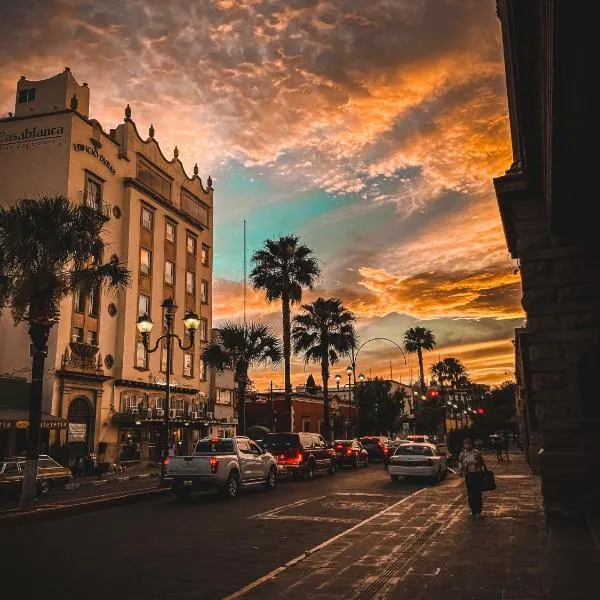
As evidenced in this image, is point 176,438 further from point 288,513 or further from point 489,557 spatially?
point 489,557

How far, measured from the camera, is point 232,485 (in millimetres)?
18766

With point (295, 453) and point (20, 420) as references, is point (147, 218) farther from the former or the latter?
point (295, 453)

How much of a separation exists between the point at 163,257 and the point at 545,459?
35.5 meters

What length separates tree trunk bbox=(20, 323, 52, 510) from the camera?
15.5 meters

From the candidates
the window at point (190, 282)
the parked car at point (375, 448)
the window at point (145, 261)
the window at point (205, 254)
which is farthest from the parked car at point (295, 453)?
the window at point (205, 254)

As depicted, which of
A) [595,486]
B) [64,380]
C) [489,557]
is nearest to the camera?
[489,557]

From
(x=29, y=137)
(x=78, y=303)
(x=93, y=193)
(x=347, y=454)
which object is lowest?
(x=347, y=454)

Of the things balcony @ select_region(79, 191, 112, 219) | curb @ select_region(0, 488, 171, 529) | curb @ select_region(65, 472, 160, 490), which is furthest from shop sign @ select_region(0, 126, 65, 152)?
curb @ select_region(0, 488, 171, 529)

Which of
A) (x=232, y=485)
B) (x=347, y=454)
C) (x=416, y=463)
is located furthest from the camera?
(x=347, y=454)

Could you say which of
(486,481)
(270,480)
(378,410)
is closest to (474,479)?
(486,481)

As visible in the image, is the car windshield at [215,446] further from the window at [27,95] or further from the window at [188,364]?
the window at [27,95]

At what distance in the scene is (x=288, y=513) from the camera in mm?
14430

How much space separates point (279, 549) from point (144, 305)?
33342 millimetres

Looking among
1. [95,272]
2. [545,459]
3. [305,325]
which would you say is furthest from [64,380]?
[545,459]
